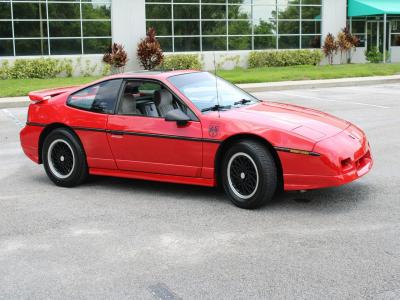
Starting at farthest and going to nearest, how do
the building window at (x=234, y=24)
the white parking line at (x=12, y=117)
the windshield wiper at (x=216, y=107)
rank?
the building window at (x=234, y=24) → the white parking line at (x=12, y=117) → the windshield wiper at (x=216, y=107)

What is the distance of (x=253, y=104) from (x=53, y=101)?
2446mm

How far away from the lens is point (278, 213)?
6125 mm

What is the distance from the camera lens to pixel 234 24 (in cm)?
3152

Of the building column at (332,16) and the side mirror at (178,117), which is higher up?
the building column at (332,16)

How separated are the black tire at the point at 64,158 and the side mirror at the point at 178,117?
4.38 feet

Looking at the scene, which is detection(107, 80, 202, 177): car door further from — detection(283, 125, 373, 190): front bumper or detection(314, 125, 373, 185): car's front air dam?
detection(314, 125, 373, 185): car's front air dam

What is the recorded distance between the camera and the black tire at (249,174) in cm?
612

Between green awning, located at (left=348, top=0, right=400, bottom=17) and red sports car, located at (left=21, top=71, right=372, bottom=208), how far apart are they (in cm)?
2813

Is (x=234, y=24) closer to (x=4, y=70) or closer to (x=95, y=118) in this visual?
(x=4, y=70)

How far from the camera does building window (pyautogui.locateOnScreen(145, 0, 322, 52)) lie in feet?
98.5

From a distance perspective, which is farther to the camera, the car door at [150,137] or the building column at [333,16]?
the building column at [333,16]

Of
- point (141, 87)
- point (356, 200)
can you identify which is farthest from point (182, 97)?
point (356, 200)

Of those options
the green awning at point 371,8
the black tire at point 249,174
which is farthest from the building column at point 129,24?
the black tire at point 249,174

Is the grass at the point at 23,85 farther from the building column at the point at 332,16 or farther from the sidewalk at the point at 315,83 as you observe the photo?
the building column at the point at 332,16
